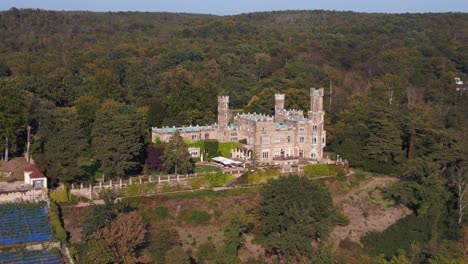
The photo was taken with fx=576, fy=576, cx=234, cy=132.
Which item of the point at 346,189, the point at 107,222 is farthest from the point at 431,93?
the point at 107,222

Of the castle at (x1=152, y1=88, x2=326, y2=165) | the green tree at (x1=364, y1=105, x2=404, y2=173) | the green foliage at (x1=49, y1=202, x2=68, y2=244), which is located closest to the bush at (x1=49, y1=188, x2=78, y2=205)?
the green foliage at (x1=49, y1=202, x2=68, y2=244)

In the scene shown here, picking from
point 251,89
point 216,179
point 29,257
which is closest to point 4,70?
point 251,89

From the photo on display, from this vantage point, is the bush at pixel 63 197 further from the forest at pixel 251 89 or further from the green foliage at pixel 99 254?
the green foliage at pixel 99 254

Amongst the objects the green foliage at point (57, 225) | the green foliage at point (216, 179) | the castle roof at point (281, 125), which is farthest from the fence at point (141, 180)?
the castle roof at point (281, 125)

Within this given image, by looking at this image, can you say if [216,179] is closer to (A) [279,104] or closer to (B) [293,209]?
(B) [293,209]

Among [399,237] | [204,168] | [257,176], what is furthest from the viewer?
[204,168]
